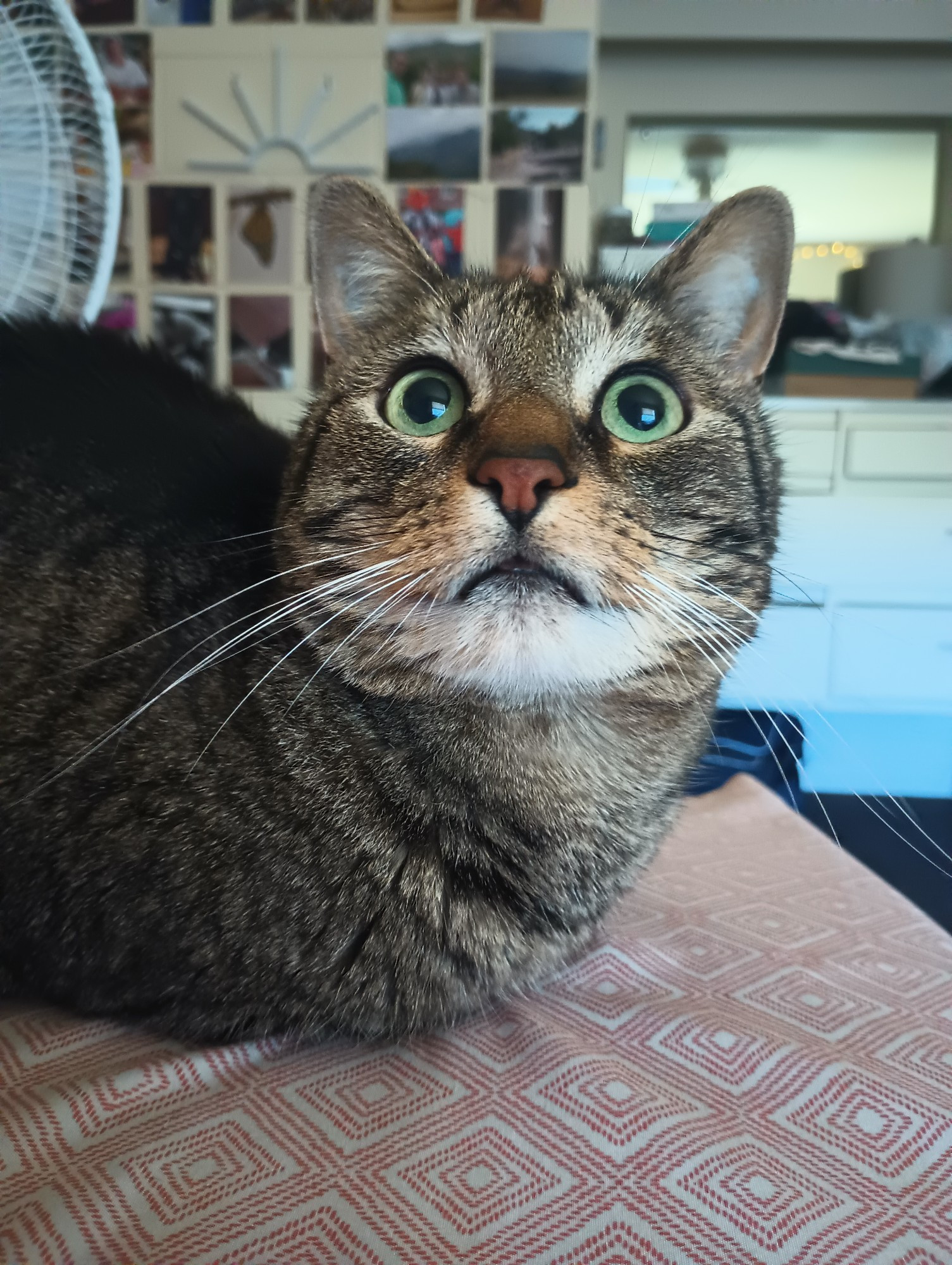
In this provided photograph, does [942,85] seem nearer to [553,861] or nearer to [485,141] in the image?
[485,141]

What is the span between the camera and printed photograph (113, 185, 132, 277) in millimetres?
2330

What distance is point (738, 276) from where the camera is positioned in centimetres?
73

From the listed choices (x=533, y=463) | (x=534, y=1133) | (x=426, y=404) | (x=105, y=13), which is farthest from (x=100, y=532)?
(x=105, y=13)

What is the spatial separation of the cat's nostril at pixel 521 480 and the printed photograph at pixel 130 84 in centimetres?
223

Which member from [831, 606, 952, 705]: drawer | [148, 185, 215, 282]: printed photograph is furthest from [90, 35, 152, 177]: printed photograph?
[831, 606, 952, 705]: drawer

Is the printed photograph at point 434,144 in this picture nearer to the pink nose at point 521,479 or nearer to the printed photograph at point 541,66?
the printed photograph at point 541,66

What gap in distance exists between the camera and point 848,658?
228 cm

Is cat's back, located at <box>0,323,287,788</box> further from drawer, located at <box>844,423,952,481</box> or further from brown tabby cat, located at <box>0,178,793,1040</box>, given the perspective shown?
drawer, located at <box>844,423,952,481</box>

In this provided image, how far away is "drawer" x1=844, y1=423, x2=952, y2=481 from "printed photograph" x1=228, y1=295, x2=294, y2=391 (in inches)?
59.5

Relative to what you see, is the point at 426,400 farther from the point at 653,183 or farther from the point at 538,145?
the point at 653,183

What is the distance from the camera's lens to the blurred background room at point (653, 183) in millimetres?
2176

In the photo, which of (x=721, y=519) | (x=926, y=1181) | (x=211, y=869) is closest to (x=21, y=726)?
(x=211, y=869)

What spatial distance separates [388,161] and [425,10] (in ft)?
1.16

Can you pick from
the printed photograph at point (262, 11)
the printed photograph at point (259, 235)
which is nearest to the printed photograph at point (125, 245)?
the printed photograph at point (259, 235)
